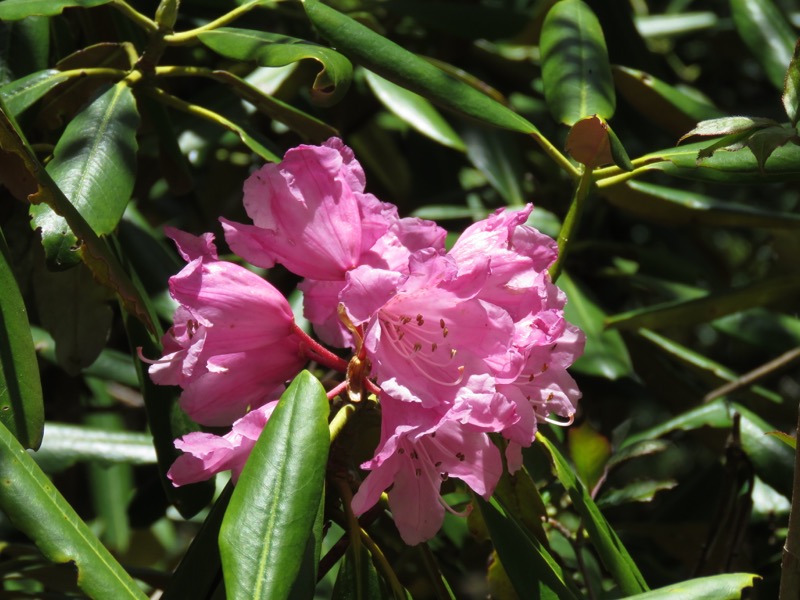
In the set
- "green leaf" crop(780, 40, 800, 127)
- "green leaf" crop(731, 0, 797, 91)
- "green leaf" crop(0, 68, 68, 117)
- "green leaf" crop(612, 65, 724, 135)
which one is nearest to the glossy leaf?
"green leaf" crop(0, 68, 68, 117)

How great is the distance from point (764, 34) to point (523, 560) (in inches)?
39.5

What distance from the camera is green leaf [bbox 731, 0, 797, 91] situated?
5.04 ft

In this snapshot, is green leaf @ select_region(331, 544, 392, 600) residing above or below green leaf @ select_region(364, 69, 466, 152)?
below

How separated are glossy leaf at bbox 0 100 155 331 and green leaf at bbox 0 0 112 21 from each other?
0.14 metres

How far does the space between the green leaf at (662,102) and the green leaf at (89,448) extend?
81 centimetres

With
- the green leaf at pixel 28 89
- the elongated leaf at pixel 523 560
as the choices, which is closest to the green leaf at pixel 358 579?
the elongated leaf at pixel 523 560

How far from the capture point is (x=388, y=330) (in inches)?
33.4

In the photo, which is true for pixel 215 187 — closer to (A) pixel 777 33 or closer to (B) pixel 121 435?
(B) pixel 121 435

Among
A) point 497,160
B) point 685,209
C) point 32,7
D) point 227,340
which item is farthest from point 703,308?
point 32,7

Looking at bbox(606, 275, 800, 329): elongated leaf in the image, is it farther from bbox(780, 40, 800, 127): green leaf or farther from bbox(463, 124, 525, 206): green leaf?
bbox(780, 40, 800, 127): green leaf

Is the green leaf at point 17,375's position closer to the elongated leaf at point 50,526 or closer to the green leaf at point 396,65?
the elongated leaf at point 50,526

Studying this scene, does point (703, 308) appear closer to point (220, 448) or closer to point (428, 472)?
point (428, 472)

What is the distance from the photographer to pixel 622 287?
6.38ft

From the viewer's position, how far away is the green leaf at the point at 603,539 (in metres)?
0.89
